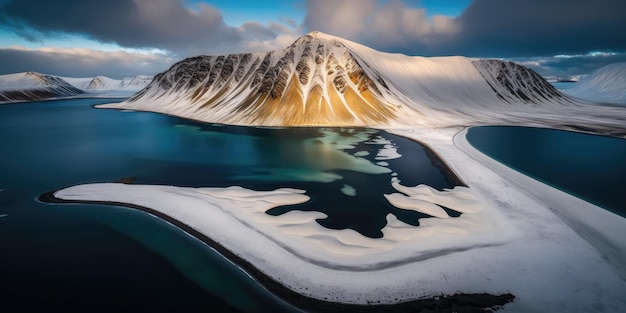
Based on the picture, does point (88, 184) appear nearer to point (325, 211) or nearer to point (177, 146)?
point (177, 146)

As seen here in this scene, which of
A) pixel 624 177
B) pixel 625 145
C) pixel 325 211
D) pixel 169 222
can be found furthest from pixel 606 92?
pixel 169 222

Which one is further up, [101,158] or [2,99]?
[2,99]

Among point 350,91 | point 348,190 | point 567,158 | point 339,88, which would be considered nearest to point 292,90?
point 339,88

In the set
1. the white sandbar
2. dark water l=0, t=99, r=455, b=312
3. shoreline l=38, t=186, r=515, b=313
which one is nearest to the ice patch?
dark water l=0, t=99, r=455, b=312

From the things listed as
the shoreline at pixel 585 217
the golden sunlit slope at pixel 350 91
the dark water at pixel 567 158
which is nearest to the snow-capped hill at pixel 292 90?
the golden sunlit slope at pixel 350 91

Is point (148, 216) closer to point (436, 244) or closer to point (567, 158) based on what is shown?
point (436, 244)
